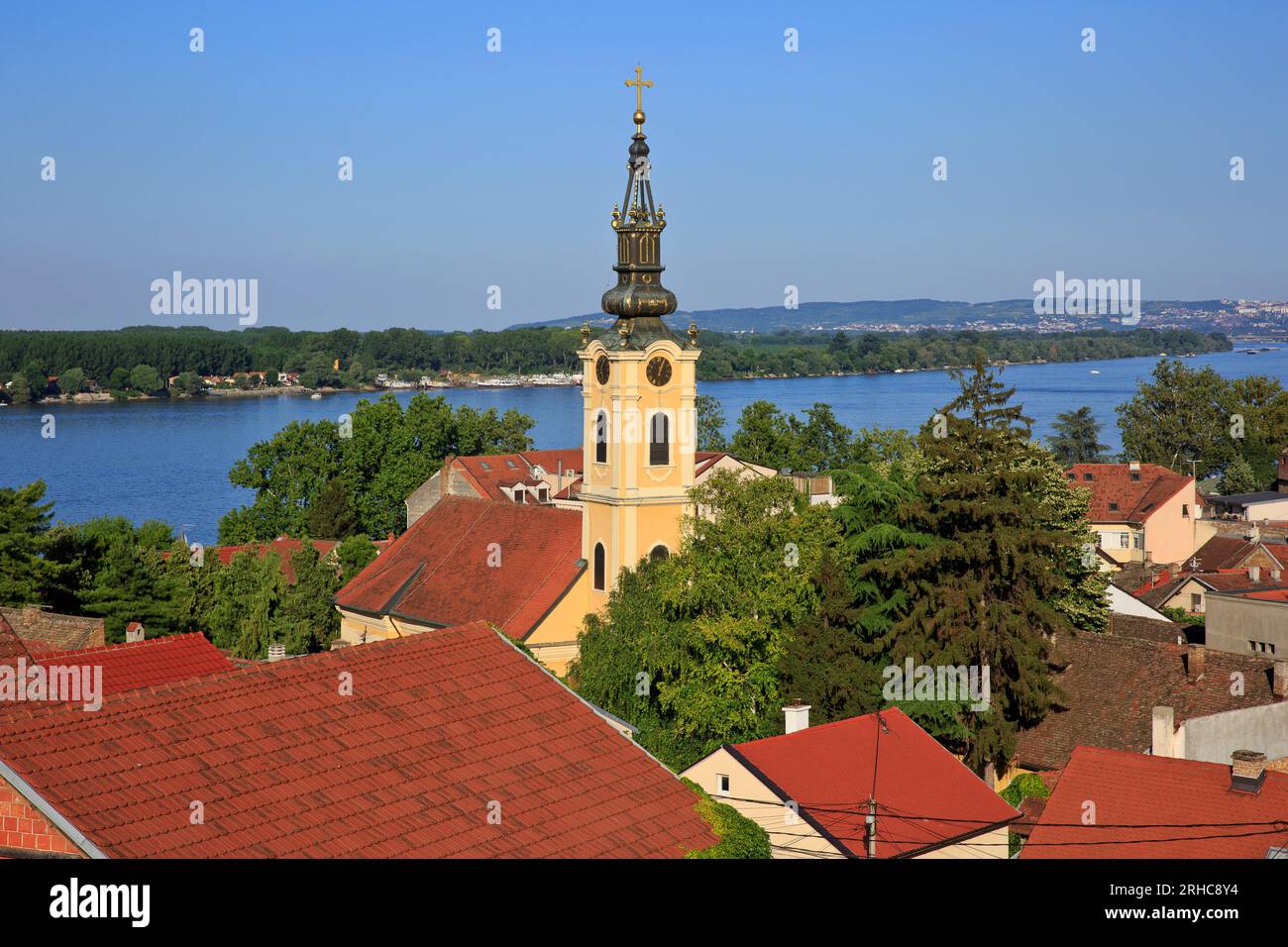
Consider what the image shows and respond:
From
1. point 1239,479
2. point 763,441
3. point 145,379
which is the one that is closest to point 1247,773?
point 763,441

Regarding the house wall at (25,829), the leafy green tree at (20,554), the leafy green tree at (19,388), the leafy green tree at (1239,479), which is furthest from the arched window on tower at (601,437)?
the leafy green tree at (19,388)

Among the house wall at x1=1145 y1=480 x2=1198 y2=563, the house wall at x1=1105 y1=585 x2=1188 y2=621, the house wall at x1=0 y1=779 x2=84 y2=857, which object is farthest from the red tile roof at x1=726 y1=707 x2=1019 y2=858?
the house wall at x1=1145 y1=480 x2=1198 y2=563

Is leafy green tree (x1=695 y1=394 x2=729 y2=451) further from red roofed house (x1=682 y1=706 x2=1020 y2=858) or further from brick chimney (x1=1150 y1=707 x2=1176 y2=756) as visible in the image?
red roofed house (x1=682 y1=706 x2=1020 y2=858)

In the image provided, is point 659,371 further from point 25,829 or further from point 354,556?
point 25,829

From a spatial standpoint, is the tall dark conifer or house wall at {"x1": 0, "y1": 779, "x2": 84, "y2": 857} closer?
house wall at {"x1": 0, "y1": 779, "x2": 84, "y2": 857}
